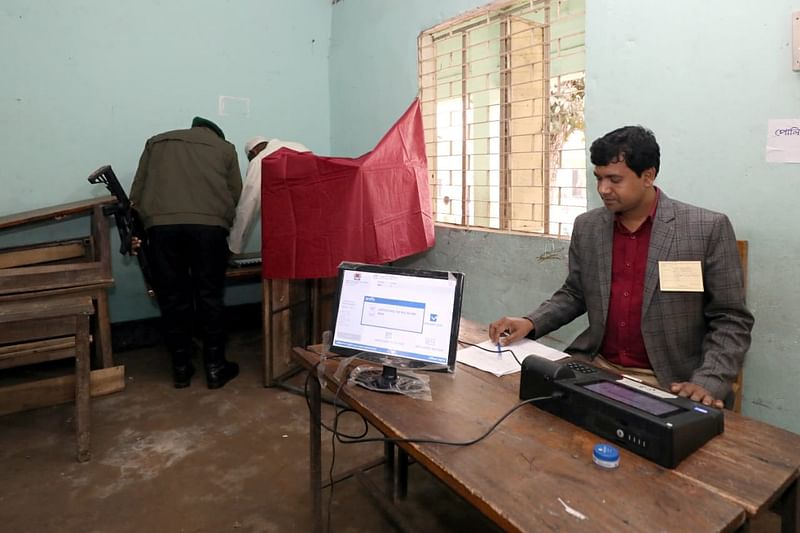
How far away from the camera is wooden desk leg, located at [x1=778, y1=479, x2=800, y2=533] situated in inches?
36.6

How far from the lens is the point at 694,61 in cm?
182

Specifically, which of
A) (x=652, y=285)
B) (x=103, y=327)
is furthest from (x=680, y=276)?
(x=103, y=327)

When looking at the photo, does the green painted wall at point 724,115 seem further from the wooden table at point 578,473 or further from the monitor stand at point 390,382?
the monitor stand at point 390,382

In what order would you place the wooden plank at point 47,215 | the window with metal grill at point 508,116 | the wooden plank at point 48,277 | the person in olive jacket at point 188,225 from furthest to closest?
the person in olive jacket at point 188,225 < the wooden plank at point 47,215 < the wooden plank at point 48,277 < the window with metal grill at point 508,116

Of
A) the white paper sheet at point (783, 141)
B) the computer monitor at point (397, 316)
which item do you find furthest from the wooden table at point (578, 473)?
the white paper sheet at point (783, 141)

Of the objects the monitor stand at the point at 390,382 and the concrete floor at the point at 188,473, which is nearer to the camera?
the monitor stand at the point at 390,382

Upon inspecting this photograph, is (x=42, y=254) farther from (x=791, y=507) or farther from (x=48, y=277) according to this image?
(x=791, y=507)

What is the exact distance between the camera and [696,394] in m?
1.18

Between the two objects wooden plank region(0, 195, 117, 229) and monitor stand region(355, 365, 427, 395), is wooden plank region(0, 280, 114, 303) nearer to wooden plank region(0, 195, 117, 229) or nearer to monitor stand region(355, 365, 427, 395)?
wooden plank region(0, 195, 117, 229)

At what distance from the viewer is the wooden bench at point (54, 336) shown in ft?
7.18

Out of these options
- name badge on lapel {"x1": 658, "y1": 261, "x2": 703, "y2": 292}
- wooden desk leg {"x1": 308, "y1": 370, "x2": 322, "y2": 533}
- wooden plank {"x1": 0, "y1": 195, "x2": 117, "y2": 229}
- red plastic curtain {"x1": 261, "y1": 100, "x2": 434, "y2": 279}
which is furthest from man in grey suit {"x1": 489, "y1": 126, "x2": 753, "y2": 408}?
wooden plank {"x1": 0, "y1": 195, "x2": 117, "y2": 229}

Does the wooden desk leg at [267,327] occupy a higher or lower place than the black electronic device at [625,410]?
lower

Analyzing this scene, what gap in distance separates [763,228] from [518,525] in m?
1.47

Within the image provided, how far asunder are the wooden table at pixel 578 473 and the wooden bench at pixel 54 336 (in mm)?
1637
